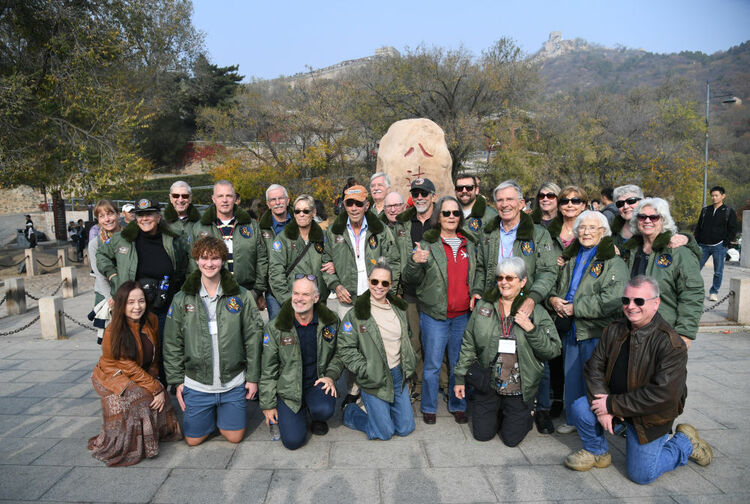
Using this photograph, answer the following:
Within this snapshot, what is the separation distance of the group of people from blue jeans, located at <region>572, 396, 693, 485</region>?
0.01 metres

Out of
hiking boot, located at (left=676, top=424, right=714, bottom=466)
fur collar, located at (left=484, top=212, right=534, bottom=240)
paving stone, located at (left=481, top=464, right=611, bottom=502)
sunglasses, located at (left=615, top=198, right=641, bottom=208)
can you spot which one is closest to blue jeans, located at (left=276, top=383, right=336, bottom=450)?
paving stone, located at (left=481, top=464, right=611, bottom=502)

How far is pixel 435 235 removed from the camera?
13.9 feet

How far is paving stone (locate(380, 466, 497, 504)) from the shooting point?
3176mm

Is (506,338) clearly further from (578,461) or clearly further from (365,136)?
(365,136)

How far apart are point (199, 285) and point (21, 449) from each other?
1936 mm

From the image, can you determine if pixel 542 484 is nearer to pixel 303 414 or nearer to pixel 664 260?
pixel 303 414

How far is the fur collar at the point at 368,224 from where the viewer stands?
4.48m

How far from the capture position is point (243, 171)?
2184 cm

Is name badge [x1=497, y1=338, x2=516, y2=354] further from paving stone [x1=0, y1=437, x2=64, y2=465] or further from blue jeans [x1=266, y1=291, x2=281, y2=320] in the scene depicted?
paving stone [x1=0, y1=437, x2=64, y2=465]

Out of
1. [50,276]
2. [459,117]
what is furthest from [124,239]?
[459,117]

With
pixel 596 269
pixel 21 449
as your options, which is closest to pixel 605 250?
pixel 596 269

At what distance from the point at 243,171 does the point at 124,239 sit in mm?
18063

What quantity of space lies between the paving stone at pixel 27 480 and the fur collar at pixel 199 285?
156 cm

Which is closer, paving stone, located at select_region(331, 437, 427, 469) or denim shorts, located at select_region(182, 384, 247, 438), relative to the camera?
paving stone, located at select_region(331, 437, 427, 469)
